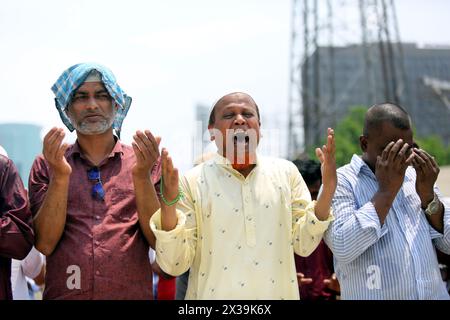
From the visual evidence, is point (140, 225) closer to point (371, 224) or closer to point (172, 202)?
point (172, 202)

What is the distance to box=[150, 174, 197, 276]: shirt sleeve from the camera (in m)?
2.85

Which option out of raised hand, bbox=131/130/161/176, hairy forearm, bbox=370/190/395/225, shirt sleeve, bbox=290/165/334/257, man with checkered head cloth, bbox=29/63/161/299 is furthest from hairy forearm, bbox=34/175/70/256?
hairy forearm, bbox=370/190/395/225

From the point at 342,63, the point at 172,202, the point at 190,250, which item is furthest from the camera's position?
the point at 342,63

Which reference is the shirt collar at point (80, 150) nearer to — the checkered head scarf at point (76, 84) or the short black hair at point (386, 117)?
the checkered head scarf at point (76, 84)

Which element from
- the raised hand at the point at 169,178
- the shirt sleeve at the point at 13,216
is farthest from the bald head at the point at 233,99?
the shirt sleeve at the point at 13,216

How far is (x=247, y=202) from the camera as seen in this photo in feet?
10.1

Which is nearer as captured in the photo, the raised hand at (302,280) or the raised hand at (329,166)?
the raised hand at (329,166)

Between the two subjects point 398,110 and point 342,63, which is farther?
point 342,63

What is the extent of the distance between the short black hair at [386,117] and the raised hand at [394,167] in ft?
0.83

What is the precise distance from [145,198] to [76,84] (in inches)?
27.9

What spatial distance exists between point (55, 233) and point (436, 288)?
202cm

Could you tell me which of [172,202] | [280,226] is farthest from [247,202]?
[172,202]

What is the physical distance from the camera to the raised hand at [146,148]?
301 cm

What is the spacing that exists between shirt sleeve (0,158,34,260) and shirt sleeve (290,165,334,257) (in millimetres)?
1297
